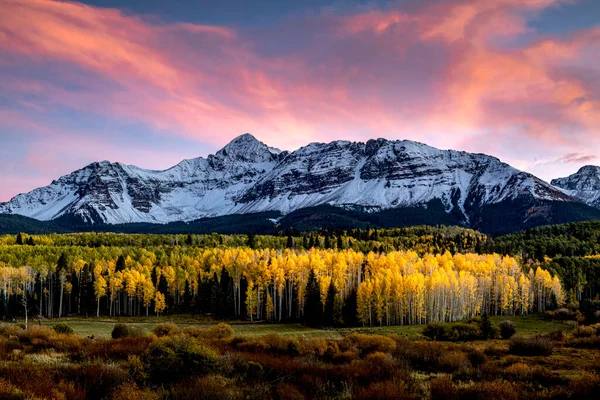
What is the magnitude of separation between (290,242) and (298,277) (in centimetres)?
9078

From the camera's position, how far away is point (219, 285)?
333ft

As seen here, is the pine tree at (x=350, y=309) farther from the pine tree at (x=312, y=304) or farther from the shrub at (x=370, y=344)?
the shrub at (x=370, y=344)

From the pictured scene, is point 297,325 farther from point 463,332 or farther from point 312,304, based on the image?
point 463,332

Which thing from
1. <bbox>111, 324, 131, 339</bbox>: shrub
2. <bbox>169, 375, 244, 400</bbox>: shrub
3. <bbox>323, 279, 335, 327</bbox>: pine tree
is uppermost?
<bbox>169, 375, 244, 400</bbox>: shrub

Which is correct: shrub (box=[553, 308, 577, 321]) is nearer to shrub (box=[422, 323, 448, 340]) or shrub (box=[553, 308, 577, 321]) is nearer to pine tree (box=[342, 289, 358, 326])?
pine tree (box=[342, 289, 358, 326])

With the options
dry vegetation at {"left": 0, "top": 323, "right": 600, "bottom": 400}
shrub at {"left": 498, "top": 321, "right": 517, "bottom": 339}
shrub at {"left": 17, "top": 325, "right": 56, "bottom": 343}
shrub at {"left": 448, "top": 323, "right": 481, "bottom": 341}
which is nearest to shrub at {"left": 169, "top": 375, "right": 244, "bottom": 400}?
dry vegetation at {"left": 0, "top": 323, "right": 600, "bottom": 400}

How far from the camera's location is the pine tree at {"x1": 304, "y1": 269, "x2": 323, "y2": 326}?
284 ft

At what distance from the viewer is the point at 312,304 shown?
88.4m

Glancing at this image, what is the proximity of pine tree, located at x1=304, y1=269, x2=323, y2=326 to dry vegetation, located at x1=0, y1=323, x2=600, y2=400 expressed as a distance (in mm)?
56924

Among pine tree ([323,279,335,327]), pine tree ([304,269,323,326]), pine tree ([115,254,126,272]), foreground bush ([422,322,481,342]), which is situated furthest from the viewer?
pine tree ([115,254,126,272])

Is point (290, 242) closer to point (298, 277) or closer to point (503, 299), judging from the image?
point (298, 277)

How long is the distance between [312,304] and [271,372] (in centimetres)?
6918

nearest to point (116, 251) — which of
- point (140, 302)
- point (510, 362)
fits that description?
point (140, 302)

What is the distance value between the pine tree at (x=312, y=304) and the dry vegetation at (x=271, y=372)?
5692 centimetres
